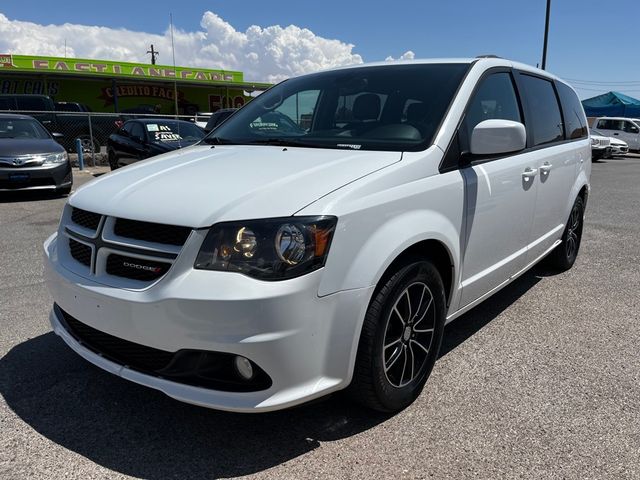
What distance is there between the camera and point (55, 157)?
9.70 m

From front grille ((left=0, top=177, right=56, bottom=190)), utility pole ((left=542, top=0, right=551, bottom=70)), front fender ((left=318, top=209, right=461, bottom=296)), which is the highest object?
utility pole ((left=542, top=0, right=551, bottom=70))

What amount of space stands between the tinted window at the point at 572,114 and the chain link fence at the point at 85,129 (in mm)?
13999

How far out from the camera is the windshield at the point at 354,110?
9.88ft

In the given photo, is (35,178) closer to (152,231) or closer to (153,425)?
(153,425)

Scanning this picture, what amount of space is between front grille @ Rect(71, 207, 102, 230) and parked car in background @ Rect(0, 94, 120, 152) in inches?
573

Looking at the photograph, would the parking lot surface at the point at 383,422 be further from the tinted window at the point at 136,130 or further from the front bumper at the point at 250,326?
the tinted window at the point at 136,130

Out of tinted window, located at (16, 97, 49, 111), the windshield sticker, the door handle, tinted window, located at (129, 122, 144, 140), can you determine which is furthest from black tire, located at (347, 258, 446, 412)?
tinted window, located at (16, 97, 49, 111)

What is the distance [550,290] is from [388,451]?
297 cm

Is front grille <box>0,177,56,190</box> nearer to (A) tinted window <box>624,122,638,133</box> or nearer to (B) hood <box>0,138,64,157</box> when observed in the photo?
(B) hood <box>0,138,64,157</box>

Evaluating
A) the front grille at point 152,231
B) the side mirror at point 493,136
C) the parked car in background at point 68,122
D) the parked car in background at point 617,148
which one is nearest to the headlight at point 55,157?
the parked car in background at point 68,122

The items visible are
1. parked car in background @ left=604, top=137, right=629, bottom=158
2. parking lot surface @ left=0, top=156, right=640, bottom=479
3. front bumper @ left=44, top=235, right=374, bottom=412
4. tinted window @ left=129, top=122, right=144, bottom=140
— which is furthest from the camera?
parked car in background @ left=604, top=137, right=629, bottom=158

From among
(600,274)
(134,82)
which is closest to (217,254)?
(600,274)

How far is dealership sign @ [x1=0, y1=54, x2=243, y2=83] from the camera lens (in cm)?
2488

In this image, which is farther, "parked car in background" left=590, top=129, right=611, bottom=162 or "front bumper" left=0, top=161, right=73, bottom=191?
"parked car in background" left=590, top=129, right=611, bottom=162
